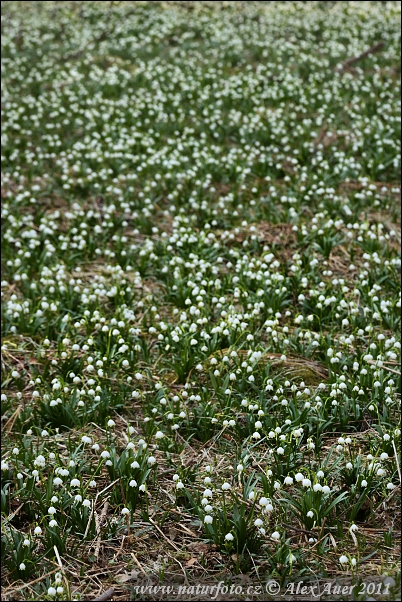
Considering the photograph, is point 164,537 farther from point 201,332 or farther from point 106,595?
point 201,332

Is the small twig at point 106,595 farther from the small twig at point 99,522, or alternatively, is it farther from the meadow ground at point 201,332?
the small twig at point 99,522

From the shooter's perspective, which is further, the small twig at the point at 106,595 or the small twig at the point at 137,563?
the small twig at the point at 137,563

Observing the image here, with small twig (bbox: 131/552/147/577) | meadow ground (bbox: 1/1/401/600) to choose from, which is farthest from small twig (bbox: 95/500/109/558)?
small twig (bbox: 131/552/147/577)

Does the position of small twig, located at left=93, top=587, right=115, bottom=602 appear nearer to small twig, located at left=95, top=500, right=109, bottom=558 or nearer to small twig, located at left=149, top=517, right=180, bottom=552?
small twig, located at left=95, top=500, right=109, bottom=558

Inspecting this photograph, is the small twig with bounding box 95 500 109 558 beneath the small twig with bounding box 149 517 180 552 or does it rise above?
beneath

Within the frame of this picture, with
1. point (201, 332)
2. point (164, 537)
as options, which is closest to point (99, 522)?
point (164, 537)

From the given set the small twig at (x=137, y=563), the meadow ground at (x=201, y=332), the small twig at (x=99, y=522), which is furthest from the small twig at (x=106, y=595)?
the small twig at (x=99, y=522)

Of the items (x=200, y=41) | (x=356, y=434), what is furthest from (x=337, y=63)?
(x=356, y=434)

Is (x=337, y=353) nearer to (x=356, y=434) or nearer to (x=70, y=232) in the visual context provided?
(x=356, y=434)
